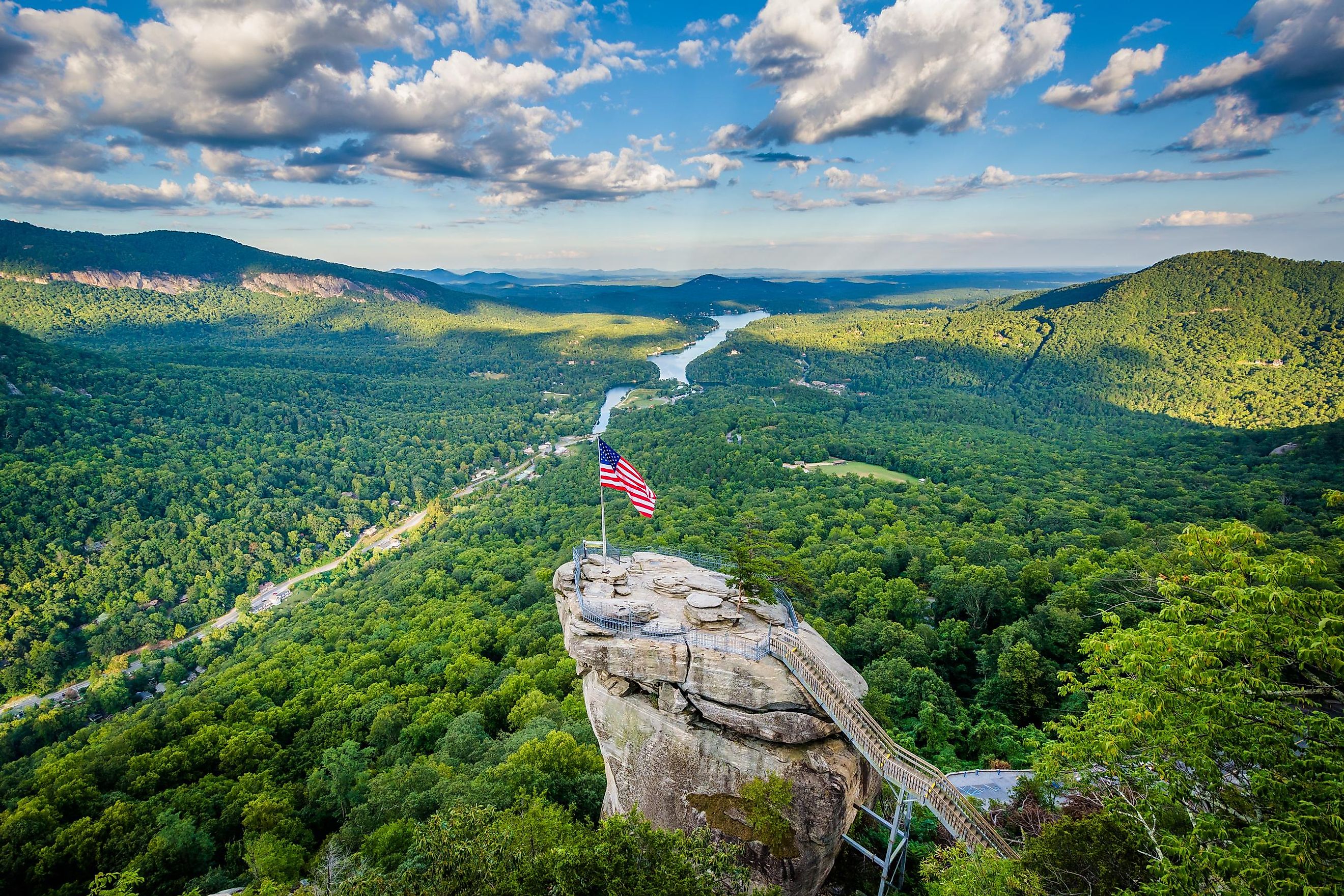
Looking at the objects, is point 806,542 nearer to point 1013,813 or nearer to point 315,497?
point 1013,813

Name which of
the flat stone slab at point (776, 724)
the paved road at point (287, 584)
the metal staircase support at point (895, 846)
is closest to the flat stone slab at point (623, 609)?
the flat stone slab at point (776, 724)

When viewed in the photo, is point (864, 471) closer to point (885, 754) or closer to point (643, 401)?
point (885, 754)

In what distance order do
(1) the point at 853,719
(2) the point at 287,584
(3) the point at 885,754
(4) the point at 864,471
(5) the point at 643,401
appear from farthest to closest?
(5) the point at 643,401
(2) the point at 287,584
(4) the point at 864,471
(1) the point at 853,719
(3) the point at 885,754

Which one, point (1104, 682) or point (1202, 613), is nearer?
point (1202, 613)

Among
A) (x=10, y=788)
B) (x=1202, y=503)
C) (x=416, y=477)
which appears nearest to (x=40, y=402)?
(x=416, y=477)

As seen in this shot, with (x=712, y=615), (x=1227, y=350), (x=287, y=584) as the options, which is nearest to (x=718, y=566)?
(x=712, y=615)

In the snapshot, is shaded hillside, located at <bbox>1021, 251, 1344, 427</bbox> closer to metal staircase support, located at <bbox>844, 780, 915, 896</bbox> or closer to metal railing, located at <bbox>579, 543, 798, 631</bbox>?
metal railing, located at <bbox>579, 543, 798, 631</bbox>

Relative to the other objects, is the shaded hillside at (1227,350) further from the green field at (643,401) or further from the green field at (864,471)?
the green field at (643,401)
